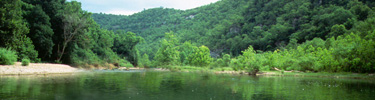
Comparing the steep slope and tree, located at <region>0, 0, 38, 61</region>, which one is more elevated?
the steep slope

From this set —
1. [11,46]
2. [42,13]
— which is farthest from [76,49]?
[11,46]

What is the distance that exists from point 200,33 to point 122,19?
57.8 metres

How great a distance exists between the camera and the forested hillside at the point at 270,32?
45625mm

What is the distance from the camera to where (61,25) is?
52438 millimetres

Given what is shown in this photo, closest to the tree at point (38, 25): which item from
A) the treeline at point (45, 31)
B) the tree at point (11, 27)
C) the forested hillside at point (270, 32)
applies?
the treeline at point (45, 31)

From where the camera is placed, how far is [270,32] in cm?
11150

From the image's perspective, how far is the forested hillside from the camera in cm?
4562

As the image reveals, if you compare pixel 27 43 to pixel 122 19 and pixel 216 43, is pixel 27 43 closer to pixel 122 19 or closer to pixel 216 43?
pixel 216 43

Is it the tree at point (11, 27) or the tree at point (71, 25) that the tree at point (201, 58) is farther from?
the tree at point (11, 27)

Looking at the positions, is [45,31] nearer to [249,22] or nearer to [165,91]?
[165,91]

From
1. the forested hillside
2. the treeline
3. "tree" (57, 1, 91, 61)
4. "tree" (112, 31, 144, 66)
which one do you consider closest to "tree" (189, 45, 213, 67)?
the forested hillside

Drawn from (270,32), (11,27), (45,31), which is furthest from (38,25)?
(270,32)

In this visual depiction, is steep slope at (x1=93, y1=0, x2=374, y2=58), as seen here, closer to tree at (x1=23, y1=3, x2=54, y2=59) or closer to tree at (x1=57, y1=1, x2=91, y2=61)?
tree at (x1=57, y1=1, x2=91, y2=61)

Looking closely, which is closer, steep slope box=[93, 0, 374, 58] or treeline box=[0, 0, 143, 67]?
treeline box=[0, 0, 143, 67]
